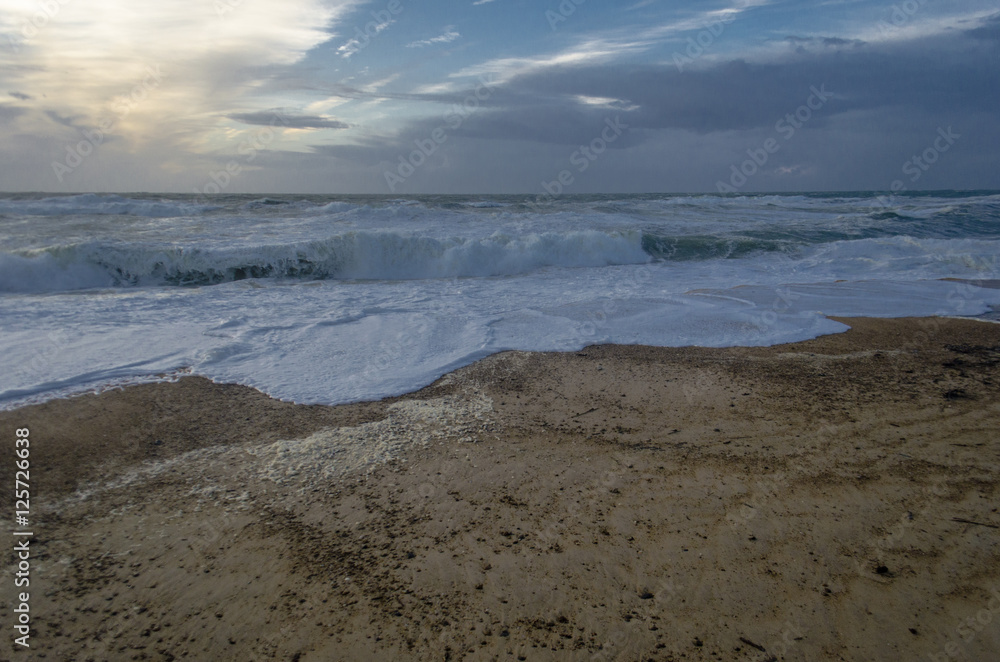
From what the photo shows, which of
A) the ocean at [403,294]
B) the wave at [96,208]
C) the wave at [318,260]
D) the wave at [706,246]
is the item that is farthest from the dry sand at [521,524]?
the wave at [96,208]

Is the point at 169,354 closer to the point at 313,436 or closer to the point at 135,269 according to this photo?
the point at 313,436

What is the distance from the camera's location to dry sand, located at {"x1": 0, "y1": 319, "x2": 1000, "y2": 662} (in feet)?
7.08

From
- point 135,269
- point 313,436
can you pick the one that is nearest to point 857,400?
point 313,436

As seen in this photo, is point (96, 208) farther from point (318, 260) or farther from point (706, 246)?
point (706, 246)

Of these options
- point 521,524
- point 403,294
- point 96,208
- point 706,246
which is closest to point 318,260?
point 403,294

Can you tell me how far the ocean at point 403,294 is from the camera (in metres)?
5.31

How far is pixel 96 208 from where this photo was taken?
25.6 metres

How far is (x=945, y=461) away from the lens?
Result: 3.40 meters

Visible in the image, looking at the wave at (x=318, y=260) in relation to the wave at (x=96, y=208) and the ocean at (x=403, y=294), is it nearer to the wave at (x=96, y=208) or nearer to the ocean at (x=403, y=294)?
the ocean at (x=403, y=294)

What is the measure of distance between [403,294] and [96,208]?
24.7m

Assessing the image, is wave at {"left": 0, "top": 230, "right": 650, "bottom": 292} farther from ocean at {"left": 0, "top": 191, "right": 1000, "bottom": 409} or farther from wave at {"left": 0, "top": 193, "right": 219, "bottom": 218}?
wave at {"left": 0, "top": 193, "right": 219, "bottom": 218}

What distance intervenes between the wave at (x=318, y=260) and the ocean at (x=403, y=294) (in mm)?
38

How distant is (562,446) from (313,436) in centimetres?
173

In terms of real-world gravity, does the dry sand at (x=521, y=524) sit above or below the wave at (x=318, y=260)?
below
